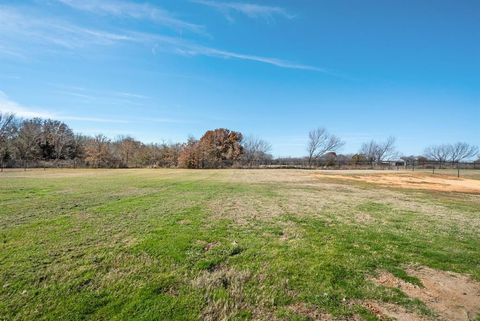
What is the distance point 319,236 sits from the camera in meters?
7.21

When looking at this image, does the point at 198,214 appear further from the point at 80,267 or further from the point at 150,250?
the point at 80,267

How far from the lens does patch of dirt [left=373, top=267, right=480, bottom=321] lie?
3.74m

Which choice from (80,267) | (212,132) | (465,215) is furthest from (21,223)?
(212,132)

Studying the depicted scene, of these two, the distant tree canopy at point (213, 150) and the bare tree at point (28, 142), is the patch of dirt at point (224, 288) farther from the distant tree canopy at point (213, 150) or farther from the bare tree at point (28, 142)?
the bare tree at point (28, 142)

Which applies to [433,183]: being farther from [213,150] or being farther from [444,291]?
[213,150]

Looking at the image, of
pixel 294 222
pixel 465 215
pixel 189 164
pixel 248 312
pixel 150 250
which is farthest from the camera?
pixel 189 164

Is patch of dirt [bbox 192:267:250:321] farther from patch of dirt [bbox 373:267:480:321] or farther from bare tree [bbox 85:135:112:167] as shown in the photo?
bare tree [bbox 85:135:112:167]

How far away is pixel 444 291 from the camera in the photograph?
14.1 ft

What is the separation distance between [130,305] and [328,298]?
2.72 meters

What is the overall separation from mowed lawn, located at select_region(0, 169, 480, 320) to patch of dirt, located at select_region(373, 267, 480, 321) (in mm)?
170

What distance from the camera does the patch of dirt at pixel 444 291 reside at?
374cm

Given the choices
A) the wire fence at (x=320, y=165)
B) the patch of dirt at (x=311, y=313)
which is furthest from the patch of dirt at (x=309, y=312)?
the wire fence at (x=320, y=165)

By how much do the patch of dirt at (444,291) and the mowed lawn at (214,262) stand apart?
17cm

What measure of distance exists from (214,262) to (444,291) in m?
3.75
